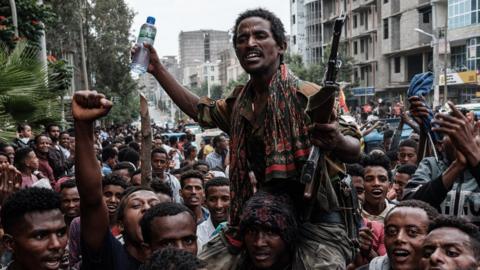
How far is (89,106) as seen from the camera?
2.89 m

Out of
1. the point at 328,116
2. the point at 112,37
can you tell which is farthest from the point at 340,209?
the point at 112,37

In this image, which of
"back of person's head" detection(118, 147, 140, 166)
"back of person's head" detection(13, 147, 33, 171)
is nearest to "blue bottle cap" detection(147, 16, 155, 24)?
"back of person's head" detection(13, 147, 33, 171)

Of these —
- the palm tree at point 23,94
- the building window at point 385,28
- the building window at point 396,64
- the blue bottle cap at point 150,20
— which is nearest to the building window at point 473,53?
the building window at point 396,64

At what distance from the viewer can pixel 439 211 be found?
4.02 metres

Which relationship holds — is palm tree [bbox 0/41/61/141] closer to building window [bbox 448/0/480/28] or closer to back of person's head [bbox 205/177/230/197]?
back of person's head [bbox 205/177/230/197]

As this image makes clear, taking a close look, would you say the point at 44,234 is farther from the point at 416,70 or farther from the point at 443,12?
the point at 416,70

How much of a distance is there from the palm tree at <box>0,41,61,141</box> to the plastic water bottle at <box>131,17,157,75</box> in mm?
2455

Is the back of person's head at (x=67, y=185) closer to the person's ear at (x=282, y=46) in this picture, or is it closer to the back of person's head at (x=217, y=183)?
the back of person's head at (x=217, y=183)

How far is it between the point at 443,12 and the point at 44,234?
39972 mm

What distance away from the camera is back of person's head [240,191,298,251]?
2.80 metres

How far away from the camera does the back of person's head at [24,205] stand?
321 cm

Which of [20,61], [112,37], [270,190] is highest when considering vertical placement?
[112,37]

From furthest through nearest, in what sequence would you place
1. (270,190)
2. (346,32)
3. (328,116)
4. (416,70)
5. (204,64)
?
(204,64) < (346,32) < (416,70) < (270,190) < (328,116)

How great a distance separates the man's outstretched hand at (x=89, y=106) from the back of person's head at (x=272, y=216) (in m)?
0.83
